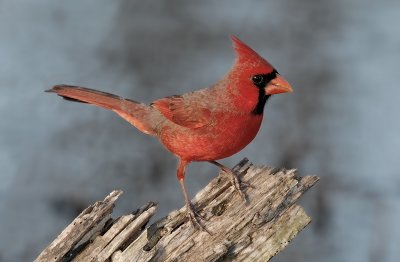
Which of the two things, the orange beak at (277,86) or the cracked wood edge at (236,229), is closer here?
the cracked wood edge at (236,229)

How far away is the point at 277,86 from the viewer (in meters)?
3.86

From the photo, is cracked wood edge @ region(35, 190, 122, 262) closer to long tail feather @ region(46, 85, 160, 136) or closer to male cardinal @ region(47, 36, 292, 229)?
male cardinal @ region(47, 36, 292, 229)

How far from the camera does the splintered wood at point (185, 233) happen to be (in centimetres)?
360

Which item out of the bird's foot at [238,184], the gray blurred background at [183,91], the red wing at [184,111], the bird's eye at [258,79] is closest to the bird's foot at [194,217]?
the bird's foot at [238,184]

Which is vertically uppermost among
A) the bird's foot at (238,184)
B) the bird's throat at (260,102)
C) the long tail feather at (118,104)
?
the long tail feather at (118,104)

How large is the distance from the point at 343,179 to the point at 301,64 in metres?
1.10

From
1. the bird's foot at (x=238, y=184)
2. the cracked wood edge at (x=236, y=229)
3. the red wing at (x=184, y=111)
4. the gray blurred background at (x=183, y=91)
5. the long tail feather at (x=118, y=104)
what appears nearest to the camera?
the cracked wood edge at (x=236, y=229)

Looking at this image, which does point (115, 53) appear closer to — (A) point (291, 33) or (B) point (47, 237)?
(A) point (291, 33)

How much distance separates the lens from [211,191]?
156 inches

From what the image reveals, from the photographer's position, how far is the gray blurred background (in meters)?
5.28

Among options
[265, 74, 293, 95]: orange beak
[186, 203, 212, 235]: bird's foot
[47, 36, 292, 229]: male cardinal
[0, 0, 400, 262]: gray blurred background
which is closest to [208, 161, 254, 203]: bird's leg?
[47, 36, 292, 229]: male cardinal

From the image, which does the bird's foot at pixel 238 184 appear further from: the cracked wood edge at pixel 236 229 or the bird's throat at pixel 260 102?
the bird's throat at pixel 260 102

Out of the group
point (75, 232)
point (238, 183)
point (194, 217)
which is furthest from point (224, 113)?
point (75, 232)

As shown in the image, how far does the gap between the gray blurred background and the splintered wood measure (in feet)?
4.53
